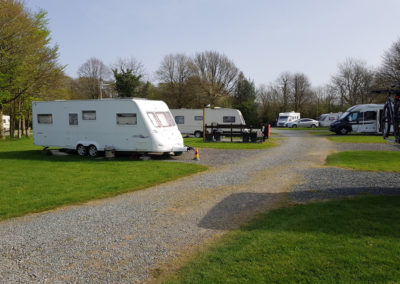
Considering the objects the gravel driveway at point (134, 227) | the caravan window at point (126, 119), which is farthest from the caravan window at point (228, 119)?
the gravel driveway at point (134, 227)

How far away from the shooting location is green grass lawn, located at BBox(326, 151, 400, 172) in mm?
10086

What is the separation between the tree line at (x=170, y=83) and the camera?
2364 centimetres

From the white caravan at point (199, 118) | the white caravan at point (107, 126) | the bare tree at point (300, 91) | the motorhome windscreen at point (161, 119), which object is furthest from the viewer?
the bare tree at point (300, 91)

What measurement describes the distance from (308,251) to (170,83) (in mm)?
47612

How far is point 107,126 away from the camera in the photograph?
45.9 ft

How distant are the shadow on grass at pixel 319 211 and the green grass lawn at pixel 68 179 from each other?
9.79 ft

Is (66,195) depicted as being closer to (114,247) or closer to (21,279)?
(114,247)

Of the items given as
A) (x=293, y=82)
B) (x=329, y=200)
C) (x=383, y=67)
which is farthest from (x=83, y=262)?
(x=293, y=82)

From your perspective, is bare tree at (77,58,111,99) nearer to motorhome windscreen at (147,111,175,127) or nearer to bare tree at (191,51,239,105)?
bare tree at (191,51,239,105)

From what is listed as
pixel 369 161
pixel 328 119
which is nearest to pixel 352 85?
pixel 328 119

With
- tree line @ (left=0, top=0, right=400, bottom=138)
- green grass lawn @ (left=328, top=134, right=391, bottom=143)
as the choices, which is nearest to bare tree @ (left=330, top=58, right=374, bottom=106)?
tree line @ (left=0, top=0, right=400, bottom=138)

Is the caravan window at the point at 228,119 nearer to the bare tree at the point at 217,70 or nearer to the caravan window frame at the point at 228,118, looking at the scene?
the caravan window frame at the point at 228,118

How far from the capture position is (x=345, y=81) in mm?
50938

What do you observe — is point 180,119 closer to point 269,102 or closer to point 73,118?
point 73,118
